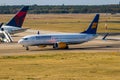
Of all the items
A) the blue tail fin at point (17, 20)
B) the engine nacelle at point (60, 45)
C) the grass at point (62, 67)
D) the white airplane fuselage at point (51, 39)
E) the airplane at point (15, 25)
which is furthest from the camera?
the blue tail fin at point (17, 20)

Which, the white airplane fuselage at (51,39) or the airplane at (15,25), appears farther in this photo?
the airplane at (15,25)

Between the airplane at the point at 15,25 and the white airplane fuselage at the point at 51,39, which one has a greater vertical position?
the white airplane fuselage at the point at 51,39

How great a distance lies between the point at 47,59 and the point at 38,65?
26.1 ft

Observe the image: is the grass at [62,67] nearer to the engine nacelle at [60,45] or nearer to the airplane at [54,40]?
the airplane at [54,40]

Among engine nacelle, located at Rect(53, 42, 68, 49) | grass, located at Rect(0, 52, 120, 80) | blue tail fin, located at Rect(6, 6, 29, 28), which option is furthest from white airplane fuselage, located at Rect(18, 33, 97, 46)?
blue tail fin, located at Rect(6, 6, 29, 28)

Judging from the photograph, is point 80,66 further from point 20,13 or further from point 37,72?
point 20,13

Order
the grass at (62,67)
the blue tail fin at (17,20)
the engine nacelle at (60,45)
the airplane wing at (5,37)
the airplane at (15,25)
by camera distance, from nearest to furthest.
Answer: the grass at (62,67)
the engine nacelle at (60,45)
the airplane wing at (5,37)
the airplane at (15,25)
the blue tail fin at (17,20)

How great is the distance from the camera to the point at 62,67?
199 feet

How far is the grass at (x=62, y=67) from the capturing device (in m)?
52.2

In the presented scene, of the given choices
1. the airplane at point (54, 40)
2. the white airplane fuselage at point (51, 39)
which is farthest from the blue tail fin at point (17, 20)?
the airplane at point (54, 40)

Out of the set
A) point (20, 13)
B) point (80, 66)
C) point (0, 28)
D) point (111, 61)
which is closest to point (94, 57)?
point (111, 61)

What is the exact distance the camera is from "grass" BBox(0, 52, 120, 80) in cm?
5216

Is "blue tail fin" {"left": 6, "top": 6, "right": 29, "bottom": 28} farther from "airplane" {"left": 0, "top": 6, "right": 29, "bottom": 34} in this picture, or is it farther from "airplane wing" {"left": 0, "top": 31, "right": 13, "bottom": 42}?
"airplane wing" {"left": 0, "top": 31, "right": 13, "bottom": 42}

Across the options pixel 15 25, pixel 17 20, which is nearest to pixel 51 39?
pixel 15 25
